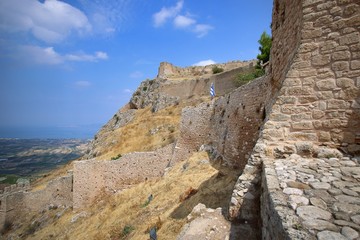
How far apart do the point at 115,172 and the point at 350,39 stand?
16.0 metres

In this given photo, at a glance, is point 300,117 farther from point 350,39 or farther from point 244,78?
point 244,78

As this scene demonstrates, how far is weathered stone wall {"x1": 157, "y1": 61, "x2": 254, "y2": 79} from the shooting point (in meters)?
50.0

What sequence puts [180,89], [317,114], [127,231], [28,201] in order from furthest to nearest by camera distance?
[180,89]
[28,201]
[127,231]
[317,114]

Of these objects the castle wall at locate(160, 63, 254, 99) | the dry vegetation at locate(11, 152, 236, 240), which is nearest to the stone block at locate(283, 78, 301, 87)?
the dry vegetation at locate(11, 152, 236, 240)

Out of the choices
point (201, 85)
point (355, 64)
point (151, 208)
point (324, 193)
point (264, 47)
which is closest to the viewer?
point (324, 193)

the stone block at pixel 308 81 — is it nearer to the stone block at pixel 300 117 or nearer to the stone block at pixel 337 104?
the stone block at pixel 337 104

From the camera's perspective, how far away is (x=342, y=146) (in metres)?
3.81

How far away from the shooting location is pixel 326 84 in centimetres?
397

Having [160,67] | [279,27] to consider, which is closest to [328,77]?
[279,27]

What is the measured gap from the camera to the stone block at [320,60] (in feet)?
13.1

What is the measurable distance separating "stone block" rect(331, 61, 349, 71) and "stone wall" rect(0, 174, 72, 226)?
2151 cm

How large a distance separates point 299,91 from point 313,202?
2225 mm

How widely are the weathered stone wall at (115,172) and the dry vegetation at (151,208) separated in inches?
32.0

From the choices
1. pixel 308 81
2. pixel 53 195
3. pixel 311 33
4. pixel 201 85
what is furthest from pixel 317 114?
pixel 201 85
